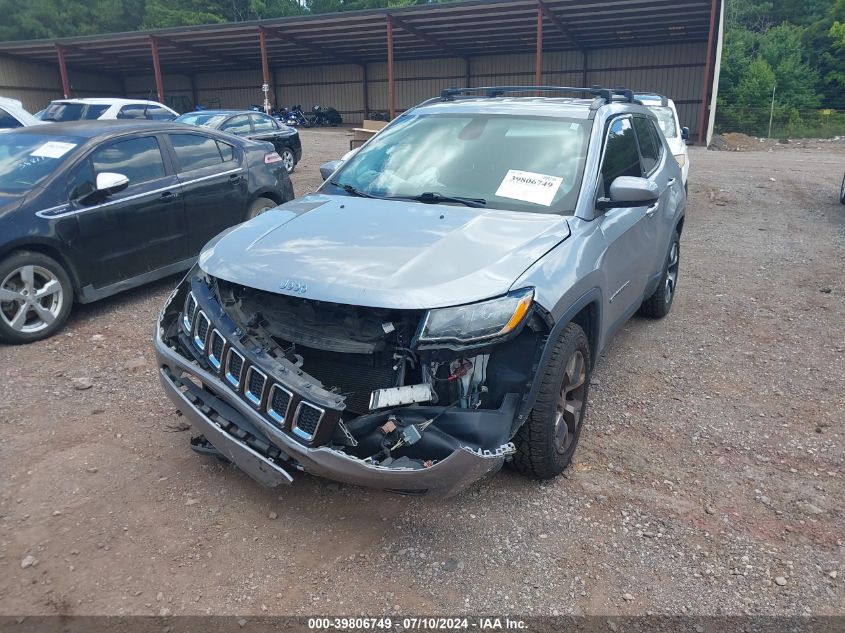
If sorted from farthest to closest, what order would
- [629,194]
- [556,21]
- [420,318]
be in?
[556,21] → [629,194] → [420,318]

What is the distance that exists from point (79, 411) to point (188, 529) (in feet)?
5.12

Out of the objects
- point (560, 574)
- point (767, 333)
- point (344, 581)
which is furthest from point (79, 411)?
point (767, 333)

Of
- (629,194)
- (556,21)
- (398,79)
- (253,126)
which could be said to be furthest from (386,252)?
(398,79)

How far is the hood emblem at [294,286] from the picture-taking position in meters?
2.77

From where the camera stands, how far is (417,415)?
8.89 ft

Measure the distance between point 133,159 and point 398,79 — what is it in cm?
3099

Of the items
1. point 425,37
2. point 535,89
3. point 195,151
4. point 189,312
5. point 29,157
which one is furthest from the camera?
point 425,37

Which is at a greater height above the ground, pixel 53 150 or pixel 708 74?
pixel 708 74

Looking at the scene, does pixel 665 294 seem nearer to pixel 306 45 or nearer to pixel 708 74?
pixel 708 74

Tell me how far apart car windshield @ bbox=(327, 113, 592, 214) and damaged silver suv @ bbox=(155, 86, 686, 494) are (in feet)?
0.04

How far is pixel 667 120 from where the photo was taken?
10484mm

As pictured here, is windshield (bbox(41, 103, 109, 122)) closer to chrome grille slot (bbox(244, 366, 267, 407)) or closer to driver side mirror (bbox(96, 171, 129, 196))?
driver side mirror (bbox(96, 171, 129, 196))

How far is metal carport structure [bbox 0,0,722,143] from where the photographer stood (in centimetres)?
2350

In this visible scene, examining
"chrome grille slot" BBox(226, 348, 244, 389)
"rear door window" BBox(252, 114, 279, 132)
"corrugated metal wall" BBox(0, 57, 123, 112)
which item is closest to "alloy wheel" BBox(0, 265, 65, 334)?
"chrome grille slot" BBox(226, 348, 244, 389)
